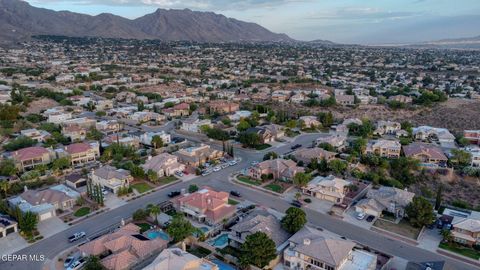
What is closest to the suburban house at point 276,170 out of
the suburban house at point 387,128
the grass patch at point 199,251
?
the grass patch at point 199,251

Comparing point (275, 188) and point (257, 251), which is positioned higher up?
point (257, 251)

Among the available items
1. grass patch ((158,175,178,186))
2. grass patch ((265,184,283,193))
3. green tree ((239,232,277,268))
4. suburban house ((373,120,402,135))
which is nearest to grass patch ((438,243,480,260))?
green tree ((239,232,277,268))

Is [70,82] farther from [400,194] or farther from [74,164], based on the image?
[400,194]

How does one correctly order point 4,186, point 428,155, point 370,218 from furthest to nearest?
point 428,155 → point 4,186 → point 370,218

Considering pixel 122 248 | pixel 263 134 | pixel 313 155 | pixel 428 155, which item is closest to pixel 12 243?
pixel 122 248

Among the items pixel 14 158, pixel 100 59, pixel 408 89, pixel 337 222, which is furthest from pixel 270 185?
pixel 100 59

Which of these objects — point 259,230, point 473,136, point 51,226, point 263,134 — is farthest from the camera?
point 473,136

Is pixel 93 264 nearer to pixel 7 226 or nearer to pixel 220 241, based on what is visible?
pixel 220 241
